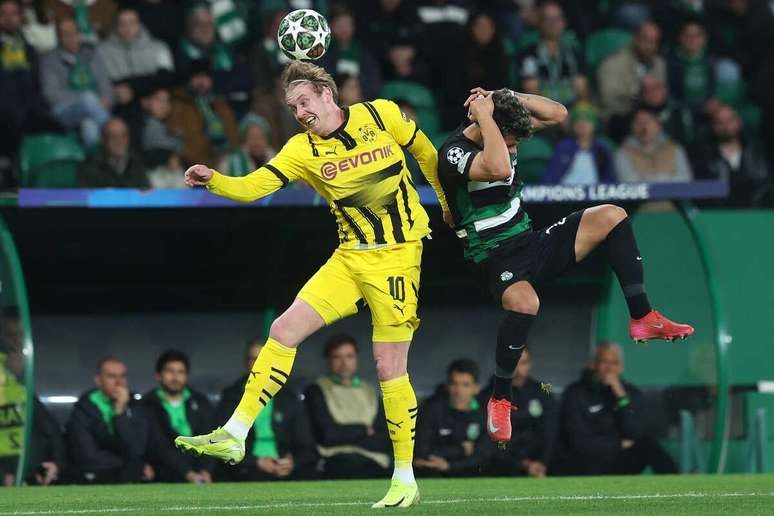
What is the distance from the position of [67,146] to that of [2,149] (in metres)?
0.56

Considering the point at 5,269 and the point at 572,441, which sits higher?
the point at 5,269

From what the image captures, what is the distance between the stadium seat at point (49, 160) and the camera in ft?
38.6

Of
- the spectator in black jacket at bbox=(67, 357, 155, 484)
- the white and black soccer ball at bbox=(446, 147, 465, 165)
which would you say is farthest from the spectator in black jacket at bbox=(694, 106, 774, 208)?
the white and black soccer ball at bbox=(446, 147, 465, 165)

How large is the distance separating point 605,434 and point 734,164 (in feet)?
12.0

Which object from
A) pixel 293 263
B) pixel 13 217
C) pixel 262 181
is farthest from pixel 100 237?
pixel 262 181

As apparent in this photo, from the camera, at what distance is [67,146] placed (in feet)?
41.4

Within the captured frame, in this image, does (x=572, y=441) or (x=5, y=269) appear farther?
(x=572, y=441)

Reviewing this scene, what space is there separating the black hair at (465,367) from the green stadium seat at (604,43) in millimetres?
4723

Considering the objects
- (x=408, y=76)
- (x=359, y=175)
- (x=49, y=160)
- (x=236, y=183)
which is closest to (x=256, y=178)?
(x=236, y=183)

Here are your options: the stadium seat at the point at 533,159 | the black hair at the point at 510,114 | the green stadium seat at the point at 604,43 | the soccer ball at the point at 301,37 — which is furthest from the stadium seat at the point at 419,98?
the black hair at the point at 510,114

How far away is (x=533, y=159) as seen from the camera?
12.8 m

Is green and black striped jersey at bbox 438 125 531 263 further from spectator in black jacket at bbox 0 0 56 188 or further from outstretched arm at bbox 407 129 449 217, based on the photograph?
→ spectator in black jacket at bbox 0 0 56 188

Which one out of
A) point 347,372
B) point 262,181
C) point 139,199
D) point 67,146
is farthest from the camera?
point 67,146

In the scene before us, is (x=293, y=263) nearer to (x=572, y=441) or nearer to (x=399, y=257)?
(x=572, y=441)
